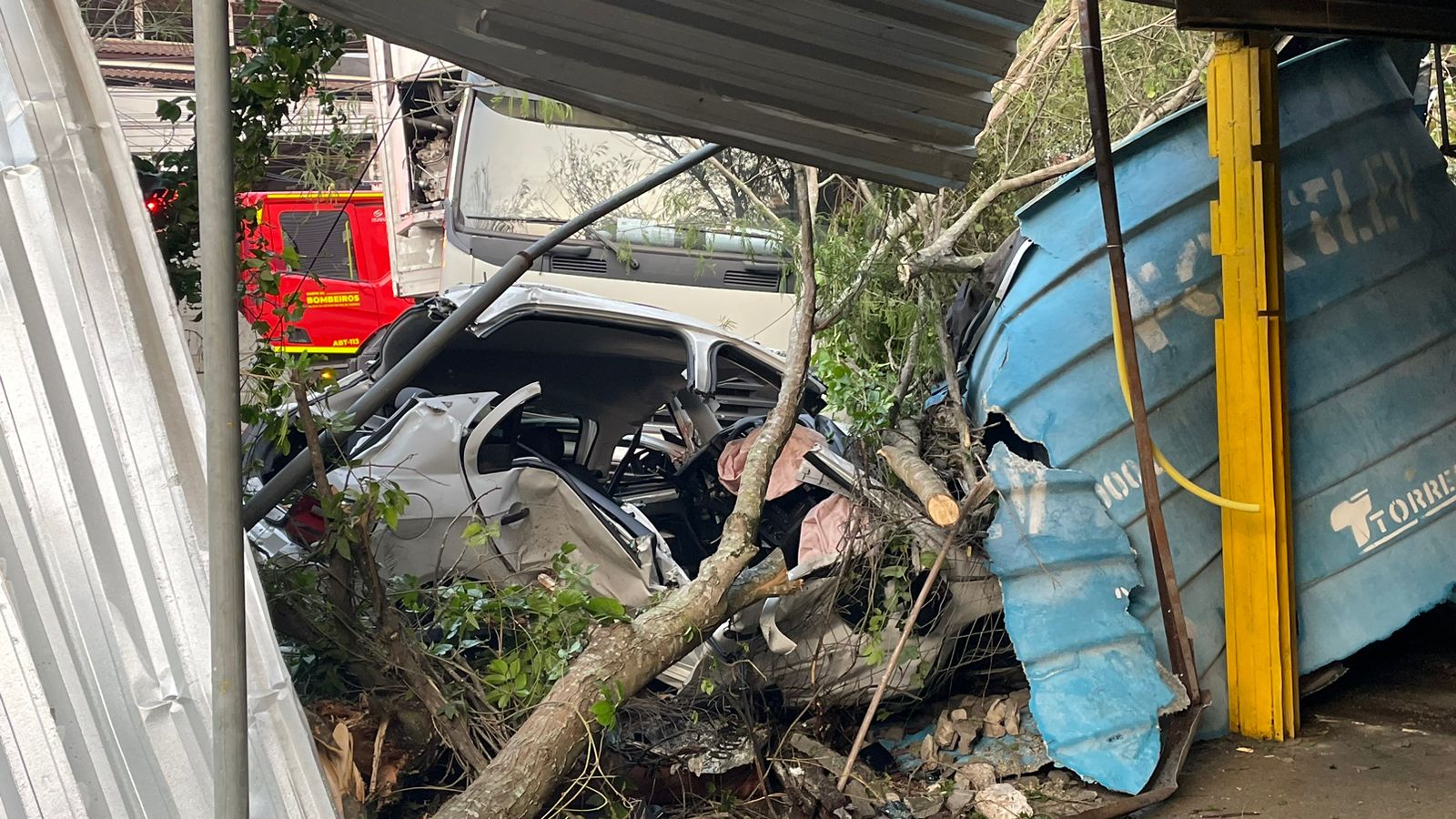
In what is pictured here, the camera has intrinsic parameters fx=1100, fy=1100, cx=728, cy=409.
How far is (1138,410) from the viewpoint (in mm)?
4375

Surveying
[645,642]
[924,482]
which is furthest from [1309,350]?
[645,642]

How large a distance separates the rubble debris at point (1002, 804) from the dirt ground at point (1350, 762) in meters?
0.47

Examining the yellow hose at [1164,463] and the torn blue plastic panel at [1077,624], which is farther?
the yellow hose at [1164,463]

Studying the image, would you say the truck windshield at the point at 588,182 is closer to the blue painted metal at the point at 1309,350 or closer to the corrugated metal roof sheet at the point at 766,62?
the blue painted metal at the point at 1309,350

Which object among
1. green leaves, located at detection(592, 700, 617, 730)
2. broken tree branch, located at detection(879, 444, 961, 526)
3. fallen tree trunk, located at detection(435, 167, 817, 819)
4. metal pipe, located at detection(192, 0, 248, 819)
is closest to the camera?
metal pipe, located at detection(192, 0, 248, 819)

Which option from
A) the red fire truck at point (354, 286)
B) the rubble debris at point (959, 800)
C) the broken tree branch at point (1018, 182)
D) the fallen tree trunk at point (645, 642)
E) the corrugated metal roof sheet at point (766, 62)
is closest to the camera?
the corrugated metal roof sheet at point (766, 62)

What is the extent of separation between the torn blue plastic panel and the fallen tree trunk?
0.97 meters

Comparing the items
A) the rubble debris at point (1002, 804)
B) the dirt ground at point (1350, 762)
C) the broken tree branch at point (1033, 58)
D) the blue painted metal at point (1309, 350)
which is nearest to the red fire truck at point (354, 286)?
the broken tree branch at point (1033, 58)

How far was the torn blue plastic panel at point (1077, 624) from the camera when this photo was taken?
4.23 meters

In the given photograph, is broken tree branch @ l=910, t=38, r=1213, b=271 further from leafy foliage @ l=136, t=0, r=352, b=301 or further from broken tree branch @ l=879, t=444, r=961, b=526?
leafy foliage @ l=136, t=0, r=352, b=301

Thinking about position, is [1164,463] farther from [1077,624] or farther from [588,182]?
[588,182]

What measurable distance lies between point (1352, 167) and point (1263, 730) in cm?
256

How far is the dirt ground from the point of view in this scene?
4.04 metres

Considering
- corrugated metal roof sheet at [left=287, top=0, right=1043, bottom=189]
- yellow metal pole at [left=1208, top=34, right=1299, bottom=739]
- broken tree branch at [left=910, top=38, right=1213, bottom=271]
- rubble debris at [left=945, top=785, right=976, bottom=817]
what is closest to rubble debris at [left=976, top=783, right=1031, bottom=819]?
rubble debris at [left=945, top=785, right=976, bottom=817]
